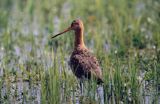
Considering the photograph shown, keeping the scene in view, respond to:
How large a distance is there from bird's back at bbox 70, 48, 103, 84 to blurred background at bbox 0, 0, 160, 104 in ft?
0.43

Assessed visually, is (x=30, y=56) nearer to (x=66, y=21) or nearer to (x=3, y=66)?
(x=3, y=66)

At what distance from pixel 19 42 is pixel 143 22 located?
9.64ft

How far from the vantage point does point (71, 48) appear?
10.8 meters

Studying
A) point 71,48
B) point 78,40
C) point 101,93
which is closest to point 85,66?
point 101,93

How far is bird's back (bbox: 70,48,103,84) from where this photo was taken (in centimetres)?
802

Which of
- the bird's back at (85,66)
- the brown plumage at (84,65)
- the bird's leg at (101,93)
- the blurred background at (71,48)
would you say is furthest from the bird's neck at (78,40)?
the bird's leg at (101,93)

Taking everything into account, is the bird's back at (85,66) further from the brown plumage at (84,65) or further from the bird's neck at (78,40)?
the bird's neck at (78,40)

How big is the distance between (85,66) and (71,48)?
252cm

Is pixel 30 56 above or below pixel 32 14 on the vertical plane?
below

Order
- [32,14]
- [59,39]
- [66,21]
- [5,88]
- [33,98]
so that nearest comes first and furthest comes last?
[33,98], [5,88], [59,39], [66,21], [32,14]

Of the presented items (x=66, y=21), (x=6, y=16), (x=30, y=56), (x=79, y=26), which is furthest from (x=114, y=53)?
(x=6, y=16)

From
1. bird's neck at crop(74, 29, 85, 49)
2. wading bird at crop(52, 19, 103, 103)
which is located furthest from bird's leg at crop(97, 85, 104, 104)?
bird's neck at crop(74, 29, 85, 49)

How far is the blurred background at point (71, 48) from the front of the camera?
7.29m

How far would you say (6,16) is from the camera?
42.0ft
